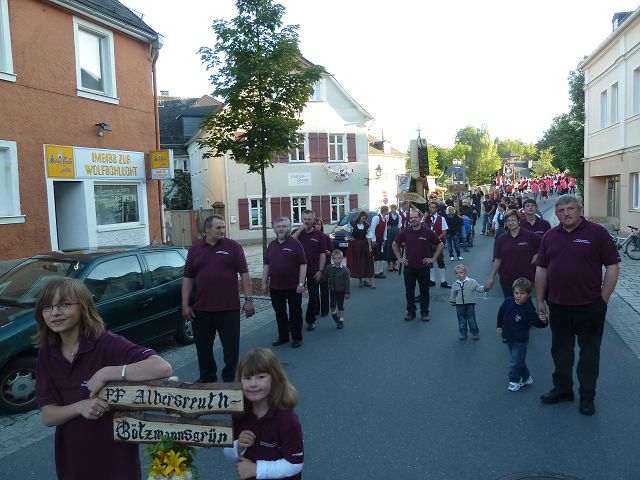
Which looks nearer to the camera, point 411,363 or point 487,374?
point 487,374

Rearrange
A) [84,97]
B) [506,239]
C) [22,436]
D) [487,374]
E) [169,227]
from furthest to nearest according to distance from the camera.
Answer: [169,227] < [84,97] < [506,239] < [487,374] < [22,436]

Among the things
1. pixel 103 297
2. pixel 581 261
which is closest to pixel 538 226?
pixel 581 261

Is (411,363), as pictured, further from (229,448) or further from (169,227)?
(169,227)

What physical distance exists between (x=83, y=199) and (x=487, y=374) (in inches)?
438

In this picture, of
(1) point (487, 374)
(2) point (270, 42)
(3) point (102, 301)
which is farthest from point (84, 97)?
(1) point (487, 374)

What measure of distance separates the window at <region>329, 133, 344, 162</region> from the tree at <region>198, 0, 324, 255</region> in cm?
2021

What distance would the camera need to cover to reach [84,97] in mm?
13477

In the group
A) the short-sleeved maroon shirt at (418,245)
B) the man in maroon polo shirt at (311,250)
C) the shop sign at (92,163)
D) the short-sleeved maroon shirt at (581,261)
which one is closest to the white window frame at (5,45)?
the shop sign at (92,163)

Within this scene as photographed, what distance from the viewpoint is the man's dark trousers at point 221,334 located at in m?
5.84

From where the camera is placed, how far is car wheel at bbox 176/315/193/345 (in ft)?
25.9

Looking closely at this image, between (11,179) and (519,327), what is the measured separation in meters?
10.6

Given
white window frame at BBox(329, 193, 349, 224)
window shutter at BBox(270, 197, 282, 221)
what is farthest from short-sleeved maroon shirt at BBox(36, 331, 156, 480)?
white window frame at BBox(329, 193, 349, 224)

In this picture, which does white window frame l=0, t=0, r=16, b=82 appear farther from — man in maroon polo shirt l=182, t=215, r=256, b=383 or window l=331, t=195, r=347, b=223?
window l=331, t=195, r=347, b=223

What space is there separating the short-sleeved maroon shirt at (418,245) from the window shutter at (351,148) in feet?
81.2
